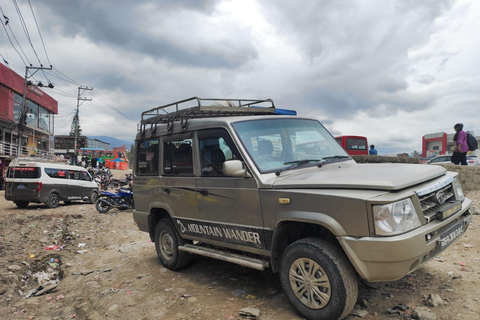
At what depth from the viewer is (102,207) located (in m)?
12.6

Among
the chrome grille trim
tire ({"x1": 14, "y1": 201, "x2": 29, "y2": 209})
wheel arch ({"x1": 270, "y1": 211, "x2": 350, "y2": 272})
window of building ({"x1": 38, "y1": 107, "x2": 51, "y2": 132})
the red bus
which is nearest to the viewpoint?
the chrome grille trim

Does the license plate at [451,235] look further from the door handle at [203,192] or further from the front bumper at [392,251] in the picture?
the door handle at [203,192]

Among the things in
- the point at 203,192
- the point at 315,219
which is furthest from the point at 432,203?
the point at 203,192

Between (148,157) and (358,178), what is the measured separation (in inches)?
134

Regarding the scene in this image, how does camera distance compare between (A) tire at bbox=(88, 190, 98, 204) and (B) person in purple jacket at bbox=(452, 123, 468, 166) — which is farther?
(A) tire at bbox=(88, 190, 98, 204)

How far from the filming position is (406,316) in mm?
3045

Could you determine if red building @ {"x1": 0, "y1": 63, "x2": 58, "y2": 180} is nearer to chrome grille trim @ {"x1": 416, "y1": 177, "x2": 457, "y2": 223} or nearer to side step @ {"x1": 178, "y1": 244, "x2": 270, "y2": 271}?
side step @ {"x1": 178, "y1": 244, "x2": 270, "y2": 271}

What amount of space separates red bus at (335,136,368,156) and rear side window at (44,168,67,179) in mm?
13400

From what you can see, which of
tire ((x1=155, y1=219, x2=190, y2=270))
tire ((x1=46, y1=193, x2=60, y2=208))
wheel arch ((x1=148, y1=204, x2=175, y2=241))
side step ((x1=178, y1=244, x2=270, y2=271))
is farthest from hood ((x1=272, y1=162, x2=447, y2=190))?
tire ((x1=46, y1=193, x2=60, y2=208))

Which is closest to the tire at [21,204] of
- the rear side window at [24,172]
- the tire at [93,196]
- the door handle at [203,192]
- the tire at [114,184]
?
the rear side window at [24,172]

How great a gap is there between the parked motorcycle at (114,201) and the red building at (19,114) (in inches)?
692

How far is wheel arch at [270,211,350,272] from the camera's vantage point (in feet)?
9.52

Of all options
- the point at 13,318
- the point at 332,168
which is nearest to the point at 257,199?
the point at 332,168

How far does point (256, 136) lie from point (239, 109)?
0.95m
